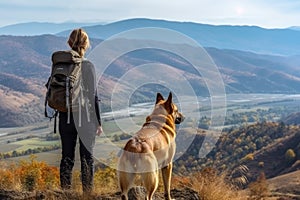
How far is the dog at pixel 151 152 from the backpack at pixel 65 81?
1.28m

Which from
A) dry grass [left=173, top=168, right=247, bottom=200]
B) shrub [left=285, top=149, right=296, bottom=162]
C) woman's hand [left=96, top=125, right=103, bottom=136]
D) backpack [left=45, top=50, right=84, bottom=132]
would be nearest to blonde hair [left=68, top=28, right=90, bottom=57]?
backpack [left=45, top=50, right=84, bottom=132]

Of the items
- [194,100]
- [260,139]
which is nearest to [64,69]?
[194,100]

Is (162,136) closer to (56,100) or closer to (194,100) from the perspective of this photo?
(56,100)

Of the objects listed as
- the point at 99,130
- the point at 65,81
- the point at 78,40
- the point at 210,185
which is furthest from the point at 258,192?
the point at 78,40

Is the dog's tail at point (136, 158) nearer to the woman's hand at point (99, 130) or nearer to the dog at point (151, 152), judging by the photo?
the dog at point (151, 152)

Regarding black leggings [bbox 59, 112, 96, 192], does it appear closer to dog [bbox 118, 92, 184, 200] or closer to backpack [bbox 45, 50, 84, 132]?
backpack [bbox 45, 50, 84, 132]

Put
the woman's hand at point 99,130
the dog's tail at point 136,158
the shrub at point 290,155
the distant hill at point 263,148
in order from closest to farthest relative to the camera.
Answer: the dog's tail at point 136,158 → the woman's hand at point 99,130 → the distant hill at point 263,148 → the shrub at point 290,155

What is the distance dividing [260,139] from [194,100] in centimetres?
9121

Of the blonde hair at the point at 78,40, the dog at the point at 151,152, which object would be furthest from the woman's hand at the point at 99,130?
the blonde hair at the point at 78,40

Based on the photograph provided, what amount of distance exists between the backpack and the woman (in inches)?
5.8

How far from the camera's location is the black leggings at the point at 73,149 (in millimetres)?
7164

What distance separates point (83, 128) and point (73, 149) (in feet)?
1.60

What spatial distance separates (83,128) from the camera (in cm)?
716

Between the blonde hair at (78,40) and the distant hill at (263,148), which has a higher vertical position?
the blonde hair at (78,40)
